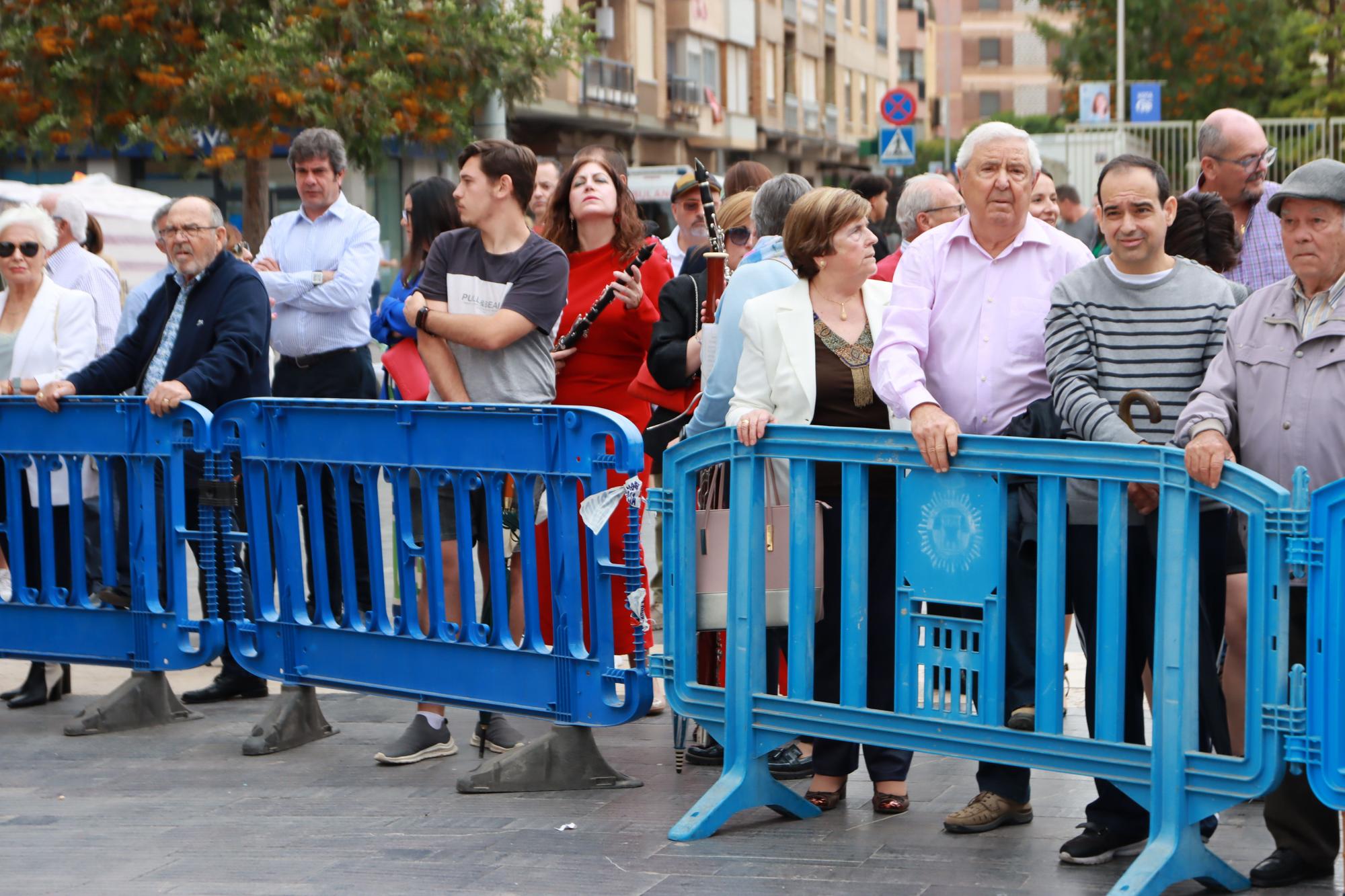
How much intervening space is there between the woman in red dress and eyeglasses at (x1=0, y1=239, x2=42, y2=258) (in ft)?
8.06

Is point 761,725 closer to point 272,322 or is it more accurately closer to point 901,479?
point 901,479

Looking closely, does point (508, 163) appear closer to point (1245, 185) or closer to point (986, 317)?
point (986, 317)

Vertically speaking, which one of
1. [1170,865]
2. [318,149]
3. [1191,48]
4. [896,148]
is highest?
[1191,48]

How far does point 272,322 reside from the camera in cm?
790

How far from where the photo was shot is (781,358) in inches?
214

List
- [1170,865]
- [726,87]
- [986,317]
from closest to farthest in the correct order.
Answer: [1170,865] < [986,317] < [726,87]

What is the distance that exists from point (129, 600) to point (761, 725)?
2.93 meters

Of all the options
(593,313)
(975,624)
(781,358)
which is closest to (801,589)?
(975,624)

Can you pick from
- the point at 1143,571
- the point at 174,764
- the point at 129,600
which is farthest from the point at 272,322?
the point at 1143,571

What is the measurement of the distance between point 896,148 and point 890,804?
61.5 ft

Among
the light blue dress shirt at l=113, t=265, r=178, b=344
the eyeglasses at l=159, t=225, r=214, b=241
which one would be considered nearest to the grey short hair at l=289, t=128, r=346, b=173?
the light blue dress shirt at l=113, t=265, r=178, b=344

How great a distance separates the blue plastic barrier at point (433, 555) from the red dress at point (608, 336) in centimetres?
92

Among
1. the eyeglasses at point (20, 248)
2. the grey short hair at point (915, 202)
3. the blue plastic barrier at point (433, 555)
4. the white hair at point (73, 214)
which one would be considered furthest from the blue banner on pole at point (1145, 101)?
the blue plastic barrier at point (433, 555)

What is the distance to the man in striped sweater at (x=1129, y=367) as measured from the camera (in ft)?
15.7
